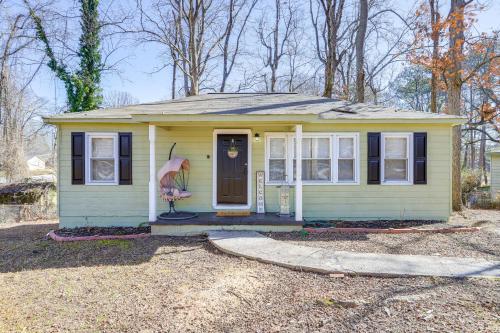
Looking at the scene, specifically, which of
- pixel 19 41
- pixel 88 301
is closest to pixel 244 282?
pixel 88 301

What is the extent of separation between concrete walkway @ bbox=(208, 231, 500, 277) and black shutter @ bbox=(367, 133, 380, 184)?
106 inches

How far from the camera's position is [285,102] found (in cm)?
792

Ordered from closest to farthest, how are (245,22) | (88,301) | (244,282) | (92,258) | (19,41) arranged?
(88,301), (244,282), (92,258), (19,41), (245,22)

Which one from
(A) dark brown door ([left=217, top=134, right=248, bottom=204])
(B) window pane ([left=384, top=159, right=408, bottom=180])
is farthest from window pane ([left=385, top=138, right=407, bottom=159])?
(A) dark brown door ([left=217, top=134, right=248, bottom=204])

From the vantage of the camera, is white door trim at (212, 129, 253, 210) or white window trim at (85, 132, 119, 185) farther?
white door trim at (212, 129, 253, 210)

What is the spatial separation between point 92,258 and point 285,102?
18.7 ft

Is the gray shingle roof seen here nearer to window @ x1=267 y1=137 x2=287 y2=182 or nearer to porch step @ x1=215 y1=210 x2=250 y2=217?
window @ x1=267 y1=137 x2=287 y2=182

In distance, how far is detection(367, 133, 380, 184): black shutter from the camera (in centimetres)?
717

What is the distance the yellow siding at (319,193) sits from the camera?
714 cm

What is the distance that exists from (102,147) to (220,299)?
5.40m

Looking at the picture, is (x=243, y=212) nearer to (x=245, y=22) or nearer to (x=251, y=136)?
(x=251, y=136)

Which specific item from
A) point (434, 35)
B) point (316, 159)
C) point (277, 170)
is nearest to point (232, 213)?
point (277, 170)

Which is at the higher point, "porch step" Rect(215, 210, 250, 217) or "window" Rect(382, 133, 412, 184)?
"window" Rect(382, 133, 412, 184)

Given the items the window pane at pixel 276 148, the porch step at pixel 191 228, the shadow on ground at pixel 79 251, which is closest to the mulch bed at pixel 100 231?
the shadow on ground at pixel 79 251
